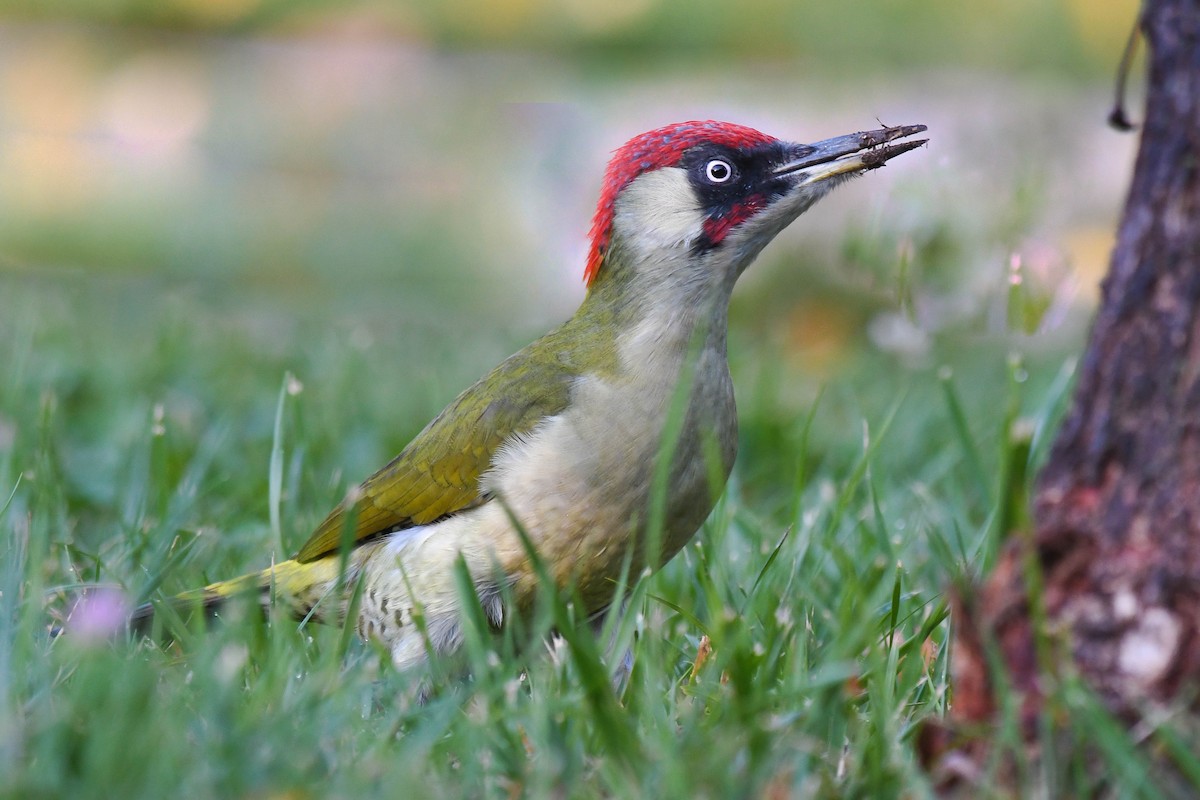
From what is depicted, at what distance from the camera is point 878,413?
3.68m

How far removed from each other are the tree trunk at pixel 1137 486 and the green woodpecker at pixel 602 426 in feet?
2.54

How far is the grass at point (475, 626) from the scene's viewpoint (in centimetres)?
140

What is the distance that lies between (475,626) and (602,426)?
0.59m

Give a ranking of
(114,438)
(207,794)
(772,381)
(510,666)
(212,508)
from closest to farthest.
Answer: (207,794) → (510,666) → (212,508) → (114,438) → (772,381)

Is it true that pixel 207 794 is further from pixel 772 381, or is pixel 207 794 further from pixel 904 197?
pixel 904 197

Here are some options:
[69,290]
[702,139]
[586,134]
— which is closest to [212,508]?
[702,139]

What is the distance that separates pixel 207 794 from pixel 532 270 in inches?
206

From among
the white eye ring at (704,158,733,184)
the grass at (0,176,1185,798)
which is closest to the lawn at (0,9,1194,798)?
the grass at (0,176,1185,798)

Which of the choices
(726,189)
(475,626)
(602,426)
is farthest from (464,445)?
(475,626)

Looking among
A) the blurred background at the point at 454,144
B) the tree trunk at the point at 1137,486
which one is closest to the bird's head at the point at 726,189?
the tree trunk at the point at 1137,486

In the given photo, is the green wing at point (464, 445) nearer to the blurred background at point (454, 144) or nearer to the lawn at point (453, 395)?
the lawn at point (453, 395)

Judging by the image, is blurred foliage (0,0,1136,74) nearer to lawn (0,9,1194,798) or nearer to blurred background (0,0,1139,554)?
blurred background (0,0,1139,554)

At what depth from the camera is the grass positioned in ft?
4.60

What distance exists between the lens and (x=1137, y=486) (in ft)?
4.56
